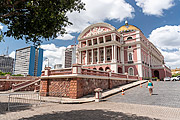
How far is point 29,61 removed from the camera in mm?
126062

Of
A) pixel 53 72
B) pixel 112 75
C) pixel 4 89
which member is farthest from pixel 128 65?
pixel 4 89

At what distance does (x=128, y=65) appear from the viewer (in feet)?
111

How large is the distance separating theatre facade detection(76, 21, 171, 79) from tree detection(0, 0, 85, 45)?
25793 mm

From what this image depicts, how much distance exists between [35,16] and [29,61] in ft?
434

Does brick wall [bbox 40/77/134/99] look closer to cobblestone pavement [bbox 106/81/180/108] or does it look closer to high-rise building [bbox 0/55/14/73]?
cobblestone pavement [bbox 106/81/180/108]

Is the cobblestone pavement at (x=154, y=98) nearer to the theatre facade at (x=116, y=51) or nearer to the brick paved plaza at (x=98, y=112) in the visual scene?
the brick paved plaza at (x=98, y=112)

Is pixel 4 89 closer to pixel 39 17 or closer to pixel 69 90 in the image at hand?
pixel 69 90

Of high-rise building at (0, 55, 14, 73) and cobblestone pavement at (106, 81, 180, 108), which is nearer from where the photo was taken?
cobblestone pavement at (106, 81, 180, 108)

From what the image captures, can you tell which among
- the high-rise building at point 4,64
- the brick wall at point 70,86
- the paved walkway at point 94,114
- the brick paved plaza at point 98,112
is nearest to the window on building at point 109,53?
the brick wall at point 70,86

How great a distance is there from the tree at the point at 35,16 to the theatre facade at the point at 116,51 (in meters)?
25.8

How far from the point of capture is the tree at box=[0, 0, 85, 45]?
643cm

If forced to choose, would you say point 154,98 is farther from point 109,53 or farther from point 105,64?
point 109,53

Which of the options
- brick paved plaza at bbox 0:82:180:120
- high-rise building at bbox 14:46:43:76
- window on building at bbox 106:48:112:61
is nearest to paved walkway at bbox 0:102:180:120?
brick paved plaza at bbox 0:82:180:120

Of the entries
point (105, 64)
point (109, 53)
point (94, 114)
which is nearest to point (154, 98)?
point (94, 114)
